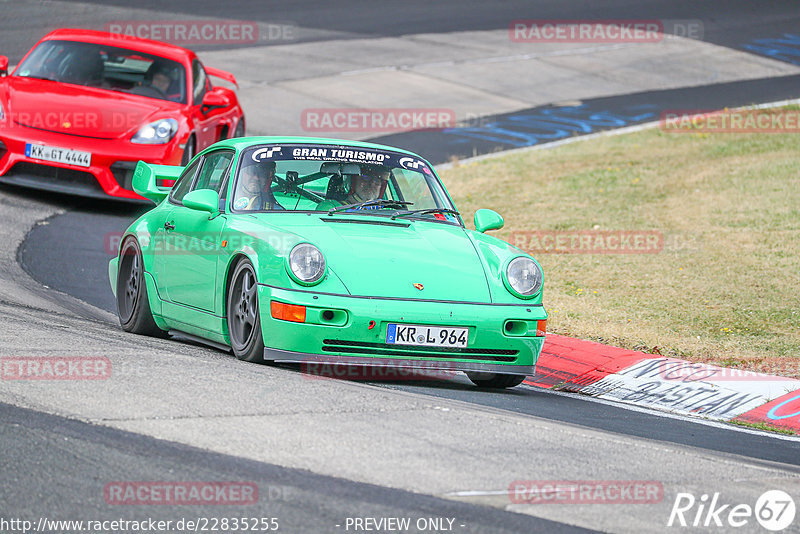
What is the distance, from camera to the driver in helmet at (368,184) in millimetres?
8180

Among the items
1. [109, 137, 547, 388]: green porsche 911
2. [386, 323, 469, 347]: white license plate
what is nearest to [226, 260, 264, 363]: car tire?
[109, 137, 547, 388]: green porsche 911

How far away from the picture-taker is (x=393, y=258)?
7.28 m

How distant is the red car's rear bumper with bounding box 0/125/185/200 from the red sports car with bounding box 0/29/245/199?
10mm

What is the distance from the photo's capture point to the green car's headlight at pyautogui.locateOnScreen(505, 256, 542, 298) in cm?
738

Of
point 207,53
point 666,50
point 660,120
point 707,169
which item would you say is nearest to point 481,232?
point 707,169

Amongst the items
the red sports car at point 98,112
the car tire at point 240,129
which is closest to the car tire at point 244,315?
the red sports car at point 98,112

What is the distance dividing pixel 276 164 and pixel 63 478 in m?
3.75

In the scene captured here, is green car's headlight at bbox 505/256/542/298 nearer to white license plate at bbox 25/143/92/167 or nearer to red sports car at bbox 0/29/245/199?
red sports car at bbox 0/29/245/199

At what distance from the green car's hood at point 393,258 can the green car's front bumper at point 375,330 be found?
0.09 meters

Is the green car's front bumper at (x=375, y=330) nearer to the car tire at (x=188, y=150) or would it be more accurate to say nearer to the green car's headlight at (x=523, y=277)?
the green car's headlight at (x=523, y=277)

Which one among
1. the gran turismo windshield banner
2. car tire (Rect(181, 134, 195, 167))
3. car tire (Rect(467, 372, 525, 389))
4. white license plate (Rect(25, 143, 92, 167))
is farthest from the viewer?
car tire (Rect(181, 134, 195, 167))

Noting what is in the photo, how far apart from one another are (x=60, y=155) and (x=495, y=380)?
22.0 ft

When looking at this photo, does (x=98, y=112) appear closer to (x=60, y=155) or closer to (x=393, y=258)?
(x=60, y=155)

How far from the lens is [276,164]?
812 cm
